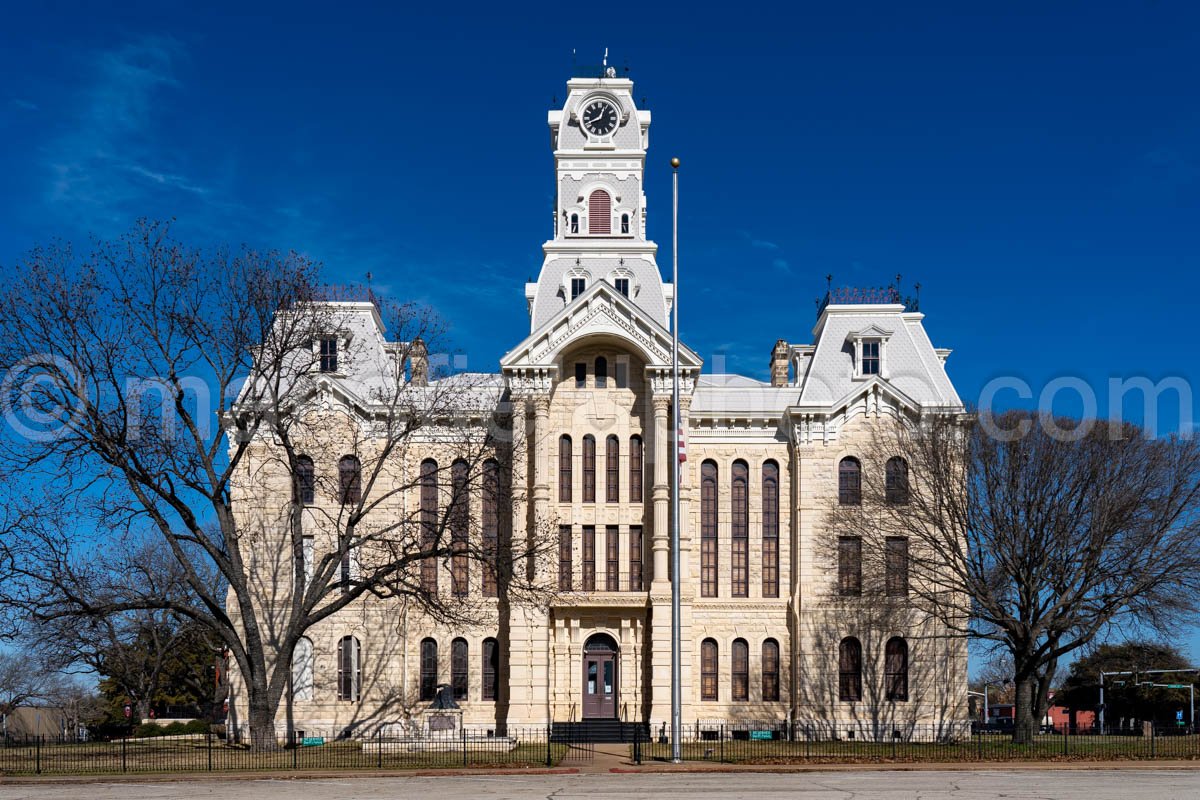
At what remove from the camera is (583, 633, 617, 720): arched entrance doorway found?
48000 mm

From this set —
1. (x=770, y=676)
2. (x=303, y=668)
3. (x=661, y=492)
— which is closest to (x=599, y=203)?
(x=661, y=492)

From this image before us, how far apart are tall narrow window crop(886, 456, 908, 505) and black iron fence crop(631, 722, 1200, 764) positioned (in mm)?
9167

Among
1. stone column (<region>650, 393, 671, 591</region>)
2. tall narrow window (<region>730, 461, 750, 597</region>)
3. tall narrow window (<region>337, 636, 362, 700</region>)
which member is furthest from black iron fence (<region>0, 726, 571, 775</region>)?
tall narrow window (<region>730, 461, 750, 597</region>)

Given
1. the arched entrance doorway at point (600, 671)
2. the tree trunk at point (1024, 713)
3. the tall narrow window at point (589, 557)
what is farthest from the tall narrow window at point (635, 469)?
the tree trunk at point (1024, 713)

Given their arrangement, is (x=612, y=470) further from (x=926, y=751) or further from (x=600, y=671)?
(x=926, y=751)

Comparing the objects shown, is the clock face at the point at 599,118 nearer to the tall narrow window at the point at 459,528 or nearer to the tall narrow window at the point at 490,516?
the tall narrow window at the point at 490,516

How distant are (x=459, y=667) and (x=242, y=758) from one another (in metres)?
13.3

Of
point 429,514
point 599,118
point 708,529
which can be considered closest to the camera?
point 429,514

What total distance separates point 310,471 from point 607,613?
43.0 ft

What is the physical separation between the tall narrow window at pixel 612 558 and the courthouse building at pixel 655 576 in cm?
7

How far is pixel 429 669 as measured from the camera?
4862cm

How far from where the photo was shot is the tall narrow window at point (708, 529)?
49.4 m

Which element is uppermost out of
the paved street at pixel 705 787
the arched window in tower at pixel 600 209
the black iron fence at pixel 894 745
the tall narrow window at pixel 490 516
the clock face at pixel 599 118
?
the clock face at pixel 599 118

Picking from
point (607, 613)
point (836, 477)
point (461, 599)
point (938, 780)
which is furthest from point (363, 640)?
point (938, 780)
